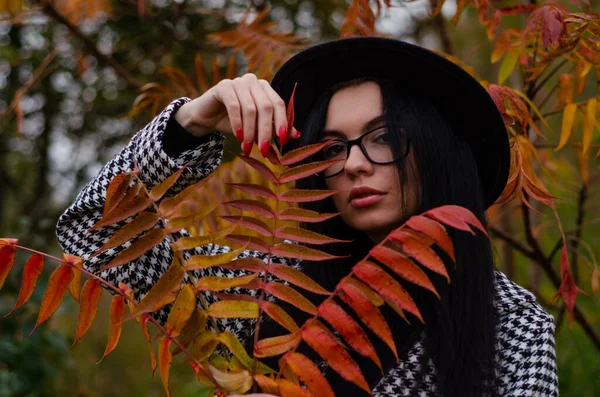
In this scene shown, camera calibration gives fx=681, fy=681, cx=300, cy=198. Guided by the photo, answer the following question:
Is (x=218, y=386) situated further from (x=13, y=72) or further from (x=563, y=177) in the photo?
(x=13, y=72)

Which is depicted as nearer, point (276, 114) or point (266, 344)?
point (266, 344)

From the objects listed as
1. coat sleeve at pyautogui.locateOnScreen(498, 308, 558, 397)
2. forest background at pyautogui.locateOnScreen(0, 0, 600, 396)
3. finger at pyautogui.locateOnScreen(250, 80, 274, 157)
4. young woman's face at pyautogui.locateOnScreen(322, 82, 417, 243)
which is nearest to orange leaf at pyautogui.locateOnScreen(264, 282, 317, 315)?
finger at pyautogui.locateOnScreen(250, 80, 274, 157)

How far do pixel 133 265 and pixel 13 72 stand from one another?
7.83 feet

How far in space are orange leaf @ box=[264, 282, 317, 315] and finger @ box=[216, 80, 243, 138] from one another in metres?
0.26

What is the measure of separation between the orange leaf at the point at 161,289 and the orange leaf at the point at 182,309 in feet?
0.05

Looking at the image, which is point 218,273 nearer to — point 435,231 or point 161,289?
point 161,289

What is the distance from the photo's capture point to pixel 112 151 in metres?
3.52

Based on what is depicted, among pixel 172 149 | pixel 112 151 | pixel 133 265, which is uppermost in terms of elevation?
pixel 172 149

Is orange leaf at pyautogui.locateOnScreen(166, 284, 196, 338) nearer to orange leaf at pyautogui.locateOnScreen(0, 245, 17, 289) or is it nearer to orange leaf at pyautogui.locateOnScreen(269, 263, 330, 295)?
orange leaf at pyautogui.locateOnScreen(269, 263, 330, 295)

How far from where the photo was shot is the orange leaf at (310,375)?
80 cm

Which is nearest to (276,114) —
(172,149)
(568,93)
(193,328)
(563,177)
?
(172,149)

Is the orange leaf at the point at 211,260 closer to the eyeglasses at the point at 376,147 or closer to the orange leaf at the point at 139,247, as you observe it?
the orange leaf at the point at 139,247

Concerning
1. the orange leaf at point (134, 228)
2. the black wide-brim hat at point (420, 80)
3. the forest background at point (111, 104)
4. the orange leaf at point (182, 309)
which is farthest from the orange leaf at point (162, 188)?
the forest background at point (111, 104)

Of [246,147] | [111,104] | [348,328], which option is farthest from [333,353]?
[111,104]
